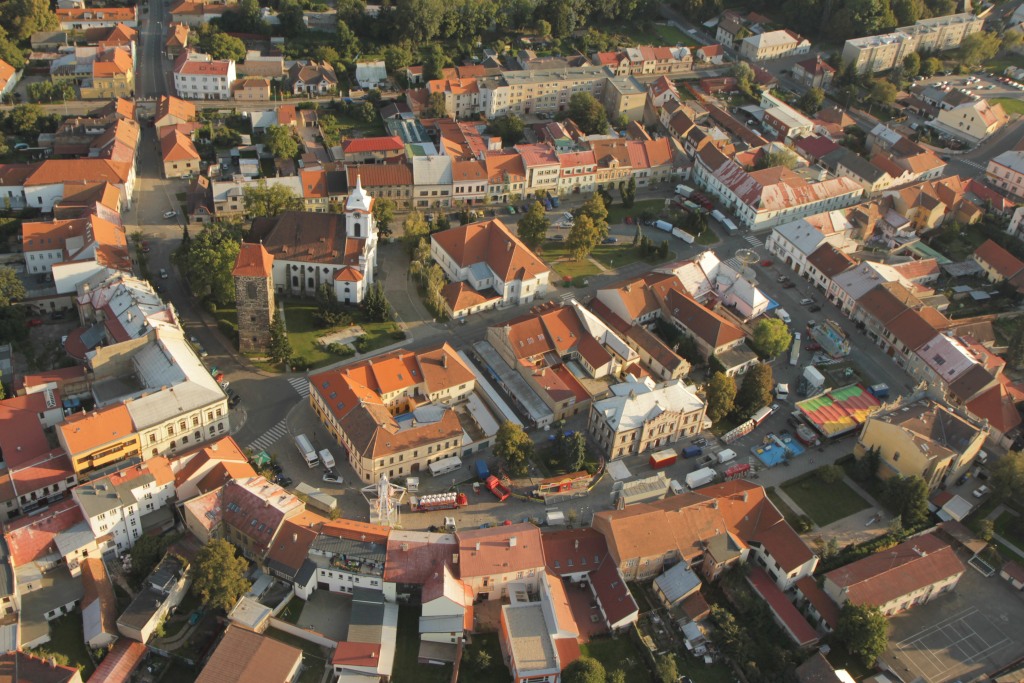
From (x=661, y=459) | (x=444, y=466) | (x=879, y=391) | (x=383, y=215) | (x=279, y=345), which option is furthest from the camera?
(x=383, y=215)

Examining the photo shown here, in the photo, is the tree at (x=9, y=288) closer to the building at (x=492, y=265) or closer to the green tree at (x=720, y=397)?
the building at (x=492, y=265)

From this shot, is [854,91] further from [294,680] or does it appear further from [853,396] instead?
[294,680]

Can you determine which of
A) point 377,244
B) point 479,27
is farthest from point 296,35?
point 377,244

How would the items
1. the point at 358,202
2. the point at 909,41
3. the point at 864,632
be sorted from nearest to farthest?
the point at 864,632
the point at 358,202
the point at 909,41

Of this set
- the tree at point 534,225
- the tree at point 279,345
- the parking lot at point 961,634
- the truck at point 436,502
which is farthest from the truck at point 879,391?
the tree at point 279,345

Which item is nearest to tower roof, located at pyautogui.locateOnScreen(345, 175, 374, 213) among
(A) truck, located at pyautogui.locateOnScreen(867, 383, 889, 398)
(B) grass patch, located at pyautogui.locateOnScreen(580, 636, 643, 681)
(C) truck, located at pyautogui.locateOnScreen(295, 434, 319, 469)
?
(C) truck, located at pyautogui.locateOnScreen(295, 434, 319, 469)

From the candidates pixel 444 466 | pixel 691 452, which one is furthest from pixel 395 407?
pixel 691 452

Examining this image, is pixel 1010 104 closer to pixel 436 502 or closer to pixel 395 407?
pixel 395 407
